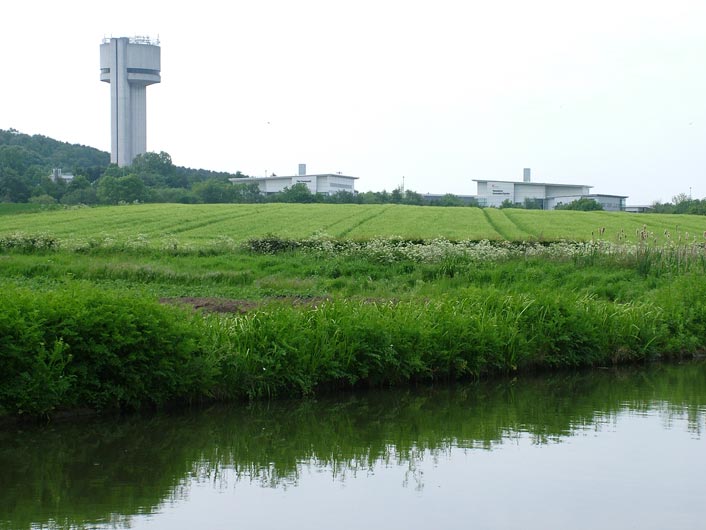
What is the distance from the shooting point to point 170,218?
2025 inches

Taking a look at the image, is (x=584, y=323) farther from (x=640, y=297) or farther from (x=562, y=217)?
(x=562, y=217)

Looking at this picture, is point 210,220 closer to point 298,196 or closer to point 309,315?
point 298,196

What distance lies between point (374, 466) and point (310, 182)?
11867 cm

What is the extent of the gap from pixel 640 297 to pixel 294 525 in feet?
46.1

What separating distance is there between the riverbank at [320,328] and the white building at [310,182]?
99753mm

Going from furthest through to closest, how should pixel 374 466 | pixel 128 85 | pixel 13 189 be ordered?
pixel 128 85
pixel 13 189
pixel 374 466

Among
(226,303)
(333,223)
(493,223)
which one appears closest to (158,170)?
(333,223)

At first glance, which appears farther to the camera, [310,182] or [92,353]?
[310,182]

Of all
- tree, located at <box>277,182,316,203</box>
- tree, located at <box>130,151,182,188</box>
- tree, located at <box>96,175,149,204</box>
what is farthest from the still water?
tree, located at <box>130,151,182,188</box>

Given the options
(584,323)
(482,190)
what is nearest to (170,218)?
(584,323)

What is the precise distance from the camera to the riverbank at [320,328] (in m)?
10.3

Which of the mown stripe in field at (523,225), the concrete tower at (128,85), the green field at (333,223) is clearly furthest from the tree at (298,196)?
the concrete tower at (128,85)

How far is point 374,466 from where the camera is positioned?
340 inches

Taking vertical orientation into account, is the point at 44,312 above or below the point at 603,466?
above
